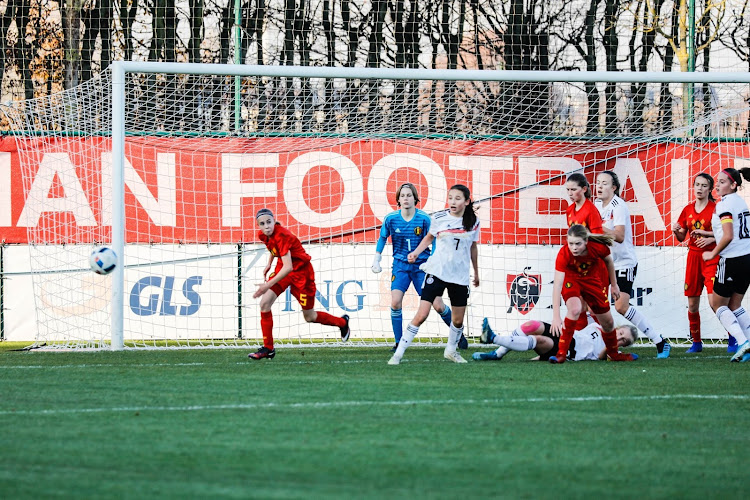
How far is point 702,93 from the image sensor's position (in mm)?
13484

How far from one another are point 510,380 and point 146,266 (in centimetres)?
661

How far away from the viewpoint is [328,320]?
10.6 m

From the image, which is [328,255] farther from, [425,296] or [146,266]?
[425,296]

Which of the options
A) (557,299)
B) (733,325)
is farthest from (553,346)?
(733,325)

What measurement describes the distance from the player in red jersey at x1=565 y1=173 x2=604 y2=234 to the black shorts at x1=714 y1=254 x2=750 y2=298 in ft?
4.78

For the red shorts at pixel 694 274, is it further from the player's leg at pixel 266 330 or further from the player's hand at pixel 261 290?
the player's hand at pixel 261 290

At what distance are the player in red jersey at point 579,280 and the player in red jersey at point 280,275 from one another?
8.27 feet

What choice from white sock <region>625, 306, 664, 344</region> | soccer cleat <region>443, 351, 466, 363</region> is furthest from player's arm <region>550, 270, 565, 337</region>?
white sock <region>625, 306, 664, 344</region>

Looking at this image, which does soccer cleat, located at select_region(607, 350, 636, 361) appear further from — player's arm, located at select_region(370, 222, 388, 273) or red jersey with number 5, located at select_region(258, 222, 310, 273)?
red jersey with number 5, located at select_region(258, 222, 310, 273)

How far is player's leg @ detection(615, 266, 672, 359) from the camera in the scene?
32.5 feet

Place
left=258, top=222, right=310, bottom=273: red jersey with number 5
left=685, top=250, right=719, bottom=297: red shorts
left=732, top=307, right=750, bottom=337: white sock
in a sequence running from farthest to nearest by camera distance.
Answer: left=685, top=250, right=719, bottom=297: red shorts, left=732, top=307, right=750, bottom=337: white sock, left=258, top=222, right=310, bottom=273: red jersey with number 5

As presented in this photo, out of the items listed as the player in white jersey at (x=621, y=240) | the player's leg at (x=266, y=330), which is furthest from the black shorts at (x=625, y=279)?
the player's leg at (x=266, y=330)

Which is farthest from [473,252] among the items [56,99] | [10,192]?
[10,192]

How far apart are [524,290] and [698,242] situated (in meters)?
2.90
